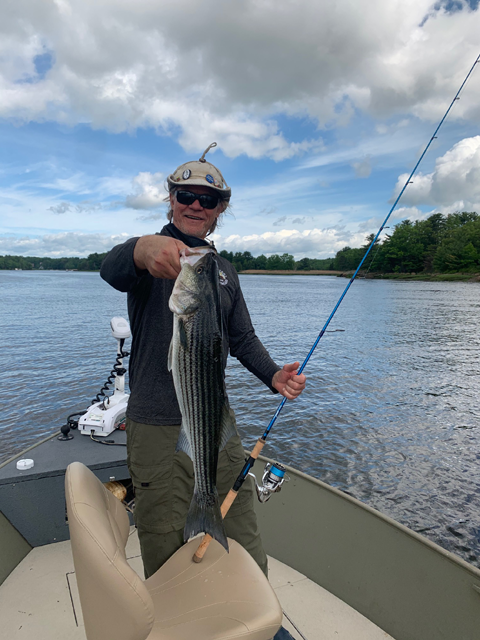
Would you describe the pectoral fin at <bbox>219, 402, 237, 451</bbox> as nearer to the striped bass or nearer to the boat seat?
the striped bass

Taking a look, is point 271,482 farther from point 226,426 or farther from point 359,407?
point 359,407

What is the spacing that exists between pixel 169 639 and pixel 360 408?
1145 centimetres

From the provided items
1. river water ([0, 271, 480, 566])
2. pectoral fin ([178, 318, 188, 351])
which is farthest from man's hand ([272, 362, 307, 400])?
river water ([0, 271, 480, 566])

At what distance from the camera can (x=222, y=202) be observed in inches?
121

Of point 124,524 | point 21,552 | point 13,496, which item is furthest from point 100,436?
point 124,524

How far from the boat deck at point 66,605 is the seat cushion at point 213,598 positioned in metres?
1.63

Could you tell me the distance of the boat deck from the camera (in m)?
3.60

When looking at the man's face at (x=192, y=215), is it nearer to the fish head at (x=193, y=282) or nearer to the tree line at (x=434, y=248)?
the fish head at (x=193, y=282)

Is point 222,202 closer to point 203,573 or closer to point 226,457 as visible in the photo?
point 226,457

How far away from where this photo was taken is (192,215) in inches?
112

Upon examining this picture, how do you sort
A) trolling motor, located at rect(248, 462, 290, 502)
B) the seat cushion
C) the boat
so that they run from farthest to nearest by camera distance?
1. trolling motor, located at rect(248, 462, 290, 502)
2. the boat
3. the seat cushion

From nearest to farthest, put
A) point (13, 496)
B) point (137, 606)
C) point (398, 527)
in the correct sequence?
point (137, 606) → point (398, 527) → point (13, 496)

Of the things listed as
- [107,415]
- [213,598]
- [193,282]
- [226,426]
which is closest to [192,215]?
[193,282]

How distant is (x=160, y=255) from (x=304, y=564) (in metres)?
3.80
